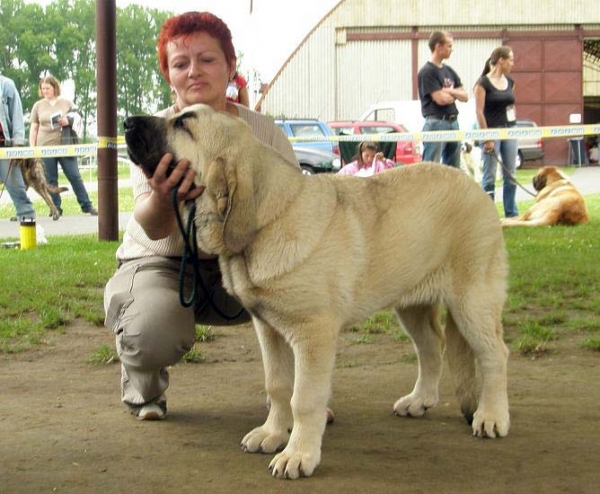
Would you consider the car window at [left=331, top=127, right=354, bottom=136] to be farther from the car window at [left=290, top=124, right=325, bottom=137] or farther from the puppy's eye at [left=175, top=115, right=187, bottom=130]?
the puppy's eye at [left=175, top=115, right=187, bottom=130]

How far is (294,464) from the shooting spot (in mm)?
3488

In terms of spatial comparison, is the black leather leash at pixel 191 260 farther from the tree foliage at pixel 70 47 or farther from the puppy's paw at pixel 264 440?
the tree foliage at pixel 70 47

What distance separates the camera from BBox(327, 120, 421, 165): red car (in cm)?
2631

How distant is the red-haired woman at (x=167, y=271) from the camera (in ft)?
13.5

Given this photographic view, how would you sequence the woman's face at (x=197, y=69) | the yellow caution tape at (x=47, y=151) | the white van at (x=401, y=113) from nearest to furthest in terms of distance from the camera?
the woman's face at (x=197, y=69) → the yellow caution tape at (x=47, y=151) → the white van at (x=401, y=113)

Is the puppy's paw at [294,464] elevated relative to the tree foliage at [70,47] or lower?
lower

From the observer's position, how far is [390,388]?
16.3 feet

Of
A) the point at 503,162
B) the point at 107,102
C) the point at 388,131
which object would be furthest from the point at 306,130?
the point at 107,102

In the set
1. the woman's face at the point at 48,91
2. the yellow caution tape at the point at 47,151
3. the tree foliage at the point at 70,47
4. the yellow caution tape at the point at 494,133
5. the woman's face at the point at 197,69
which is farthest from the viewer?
the tree foliage at the point at 70,47

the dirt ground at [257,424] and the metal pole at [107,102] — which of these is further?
the metal pole at [107,102]

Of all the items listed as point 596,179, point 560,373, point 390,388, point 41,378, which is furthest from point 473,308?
point 596,179

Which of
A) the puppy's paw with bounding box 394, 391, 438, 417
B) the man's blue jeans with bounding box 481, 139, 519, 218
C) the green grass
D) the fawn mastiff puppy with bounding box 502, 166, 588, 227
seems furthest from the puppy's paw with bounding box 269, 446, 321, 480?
the man's blue jeans with bounding box 481, 139, 519, 218

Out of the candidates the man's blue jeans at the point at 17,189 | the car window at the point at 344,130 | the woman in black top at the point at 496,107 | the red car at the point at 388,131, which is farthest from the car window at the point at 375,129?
the man's blue jeans at the point at 17,189

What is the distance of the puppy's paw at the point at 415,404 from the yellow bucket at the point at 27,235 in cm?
651
